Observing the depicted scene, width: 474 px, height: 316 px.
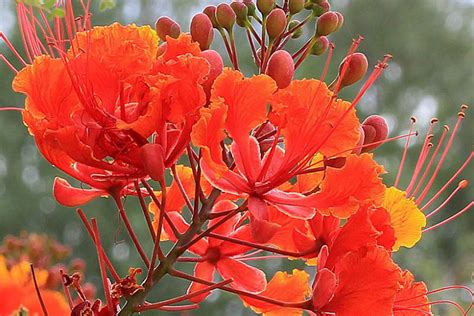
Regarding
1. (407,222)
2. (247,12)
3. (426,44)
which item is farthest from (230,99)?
(426,44)

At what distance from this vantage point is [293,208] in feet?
4.29

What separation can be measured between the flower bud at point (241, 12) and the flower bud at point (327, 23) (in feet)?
0.41

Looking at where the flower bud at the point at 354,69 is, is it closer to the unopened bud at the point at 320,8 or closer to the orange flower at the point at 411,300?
the unopened bud at the point at 320,8

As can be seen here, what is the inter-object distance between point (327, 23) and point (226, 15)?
0.55 ft

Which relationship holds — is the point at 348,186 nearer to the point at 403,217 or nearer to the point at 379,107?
the point at 403,217

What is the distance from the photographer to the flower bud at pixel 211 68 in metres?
1.29

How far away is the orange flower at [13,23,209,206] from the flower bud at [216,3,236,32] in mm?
189

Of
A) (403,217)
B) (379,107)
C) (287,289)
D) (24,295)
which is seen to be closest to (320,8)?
(403,217)

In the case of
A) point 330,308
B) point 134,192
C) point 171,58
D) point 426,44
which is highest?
point 171,58

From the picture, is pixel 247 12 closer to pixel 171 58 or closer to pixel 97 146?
pixel 171 58

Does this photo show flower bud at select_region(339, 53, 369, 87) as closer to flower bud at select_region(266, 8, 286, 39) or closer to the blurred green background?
flower bud at select_region(266, 8, 286, 39)

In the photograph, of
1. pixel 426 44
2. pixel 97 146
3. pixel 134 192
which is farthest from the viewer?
pixel 426 44

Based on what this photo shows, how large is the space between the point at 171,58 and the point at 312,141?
0.24 m

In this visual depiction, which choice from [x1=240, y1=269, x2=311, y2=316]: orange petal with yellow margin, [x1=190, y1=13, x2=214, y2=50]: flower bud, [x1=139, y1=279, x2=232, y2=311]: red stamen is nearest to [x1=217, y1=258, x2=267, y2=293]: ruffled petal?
[x1=240, y1=269, x2=311, y2=316]: orange petal with yellow margin
